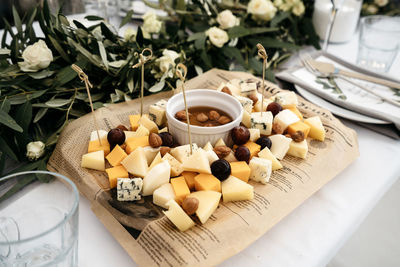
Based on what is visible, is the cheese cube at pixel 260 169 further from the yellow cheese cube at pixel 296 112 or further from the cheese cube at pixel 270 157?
the yellow cheese cube at pixel 296 112

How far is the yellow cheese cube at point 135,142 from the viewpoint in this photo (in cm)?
83

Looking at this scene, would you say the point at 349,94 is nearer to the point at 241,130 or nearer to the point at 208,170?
the point at 241,130

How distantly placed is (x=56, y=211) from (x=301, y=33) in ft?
4.57

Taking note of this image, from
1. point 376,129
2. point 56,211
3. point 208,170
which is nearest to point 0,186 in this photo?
point 56,211

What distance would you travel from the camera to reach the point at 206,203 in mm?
688

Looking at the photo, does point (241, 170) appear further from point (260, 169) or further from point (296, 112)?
point (296, 112)

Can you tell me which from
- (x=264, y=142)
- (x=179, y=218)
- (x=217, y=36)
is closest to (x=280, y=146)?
(x=264, y=142)

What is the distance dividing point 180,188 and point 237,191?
126 mm

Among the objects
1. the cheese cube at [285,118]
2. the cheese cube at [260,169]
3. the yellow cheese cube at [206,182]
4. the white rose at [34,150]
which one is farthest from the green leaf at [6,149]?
the cheese cube at [285,118]

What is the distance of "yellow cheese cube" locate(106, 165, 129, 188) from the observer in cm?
75

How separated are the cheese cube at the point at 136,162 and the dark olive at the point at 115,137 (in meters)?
0.08

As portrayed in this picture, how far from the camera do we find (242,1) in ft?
5.06

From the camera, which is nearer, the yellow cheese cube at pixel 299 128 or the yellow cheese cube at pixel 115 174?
the yellow cheese cube at pixel 115 174

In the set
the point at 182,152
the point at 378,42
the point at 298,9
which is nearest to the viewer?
the point at 182,152
